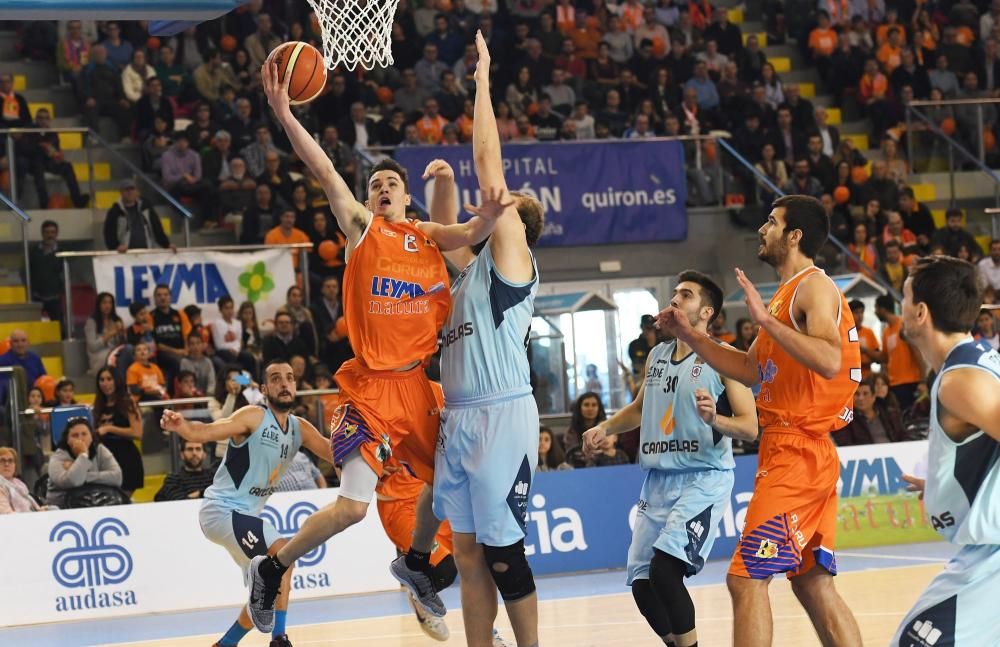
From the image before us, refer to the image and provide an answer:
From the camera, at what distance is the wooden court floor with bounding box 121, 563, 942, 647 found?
895 centimetres

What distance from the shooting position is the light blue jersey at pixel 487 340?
6570mm

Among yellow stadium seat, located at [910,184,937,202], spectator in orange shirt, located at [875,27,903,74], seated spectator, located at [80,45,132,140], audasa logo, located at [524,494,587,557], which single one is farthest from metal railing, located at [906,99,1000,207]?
seated spectator, located at [80,45,132,140]

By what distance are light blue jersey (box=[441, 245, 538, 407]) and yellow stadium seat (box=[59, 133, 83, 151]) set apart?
10984 mm

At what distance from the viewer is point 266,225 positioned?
647 inches

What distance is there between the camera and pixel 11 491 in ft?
39.3

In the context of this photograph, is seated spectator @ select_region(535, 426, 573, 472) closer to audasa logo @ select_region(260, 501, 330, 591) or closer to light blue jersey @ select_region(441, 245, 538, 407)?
audasa logo @ select_region(260, 501, 330, 591)

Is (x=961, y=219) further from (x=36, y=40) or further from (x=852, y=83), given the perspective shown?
(x=36, y=40)

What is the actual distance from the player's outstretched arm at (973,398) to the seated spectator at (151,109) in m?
13.9

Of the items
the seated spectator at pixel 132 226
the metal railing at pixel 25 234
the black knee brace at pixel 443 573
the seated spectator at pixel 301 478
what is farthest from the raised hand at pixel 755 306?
the metal railing at pixel 25 234

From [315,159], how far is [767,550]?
2.65m

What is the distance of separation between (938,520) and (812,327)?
152 centimetres

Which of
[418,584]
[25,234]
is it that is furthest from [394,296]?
[25,234]

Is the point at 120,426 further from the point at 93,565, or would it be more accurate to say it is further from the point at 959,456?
the point at 959,456

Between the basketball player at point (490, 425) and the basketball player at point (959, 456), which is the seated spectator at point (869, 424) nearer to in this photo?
the basketball player at point (490, 425)
